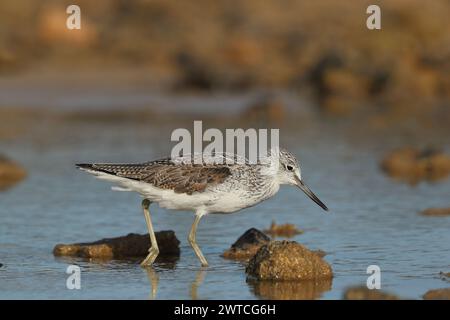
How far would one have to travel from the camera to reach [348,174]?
1812 cm

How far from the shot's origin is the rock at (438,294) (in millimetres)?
10086

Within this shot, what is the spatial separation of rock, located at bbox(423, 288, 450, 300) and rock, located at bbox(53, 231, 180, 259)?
3.71 meters

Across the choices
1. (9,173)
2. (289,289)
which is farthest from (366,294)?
(9,173)

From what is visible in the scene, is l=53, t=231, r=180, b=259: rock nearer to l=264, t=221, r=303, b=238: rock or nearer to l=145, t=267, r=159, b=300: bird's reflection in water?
l=145, t=267, r=159, b=300: bird's reflection in water

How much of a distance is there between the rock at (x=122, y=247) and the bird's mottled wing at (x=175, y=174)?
35.5 inches

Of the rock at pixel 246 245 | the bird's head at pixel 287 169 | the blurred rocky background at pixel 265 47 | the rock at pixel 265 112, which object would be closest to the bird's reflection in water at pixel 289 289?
the rock at pixel 246 245

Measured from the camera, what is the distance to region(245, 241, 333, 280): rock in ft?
36.3

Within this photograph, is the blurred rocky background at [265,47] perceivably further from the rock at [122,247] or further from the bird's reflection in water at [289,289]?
the bird's reflection in water at [289,289]

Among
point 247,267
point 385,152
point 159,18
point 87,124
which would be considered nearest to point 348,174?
point 385,152

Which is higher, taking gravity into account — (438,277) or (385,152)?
(385,152)

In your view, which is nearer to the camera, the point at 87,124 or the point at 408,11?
the point at 87,124
